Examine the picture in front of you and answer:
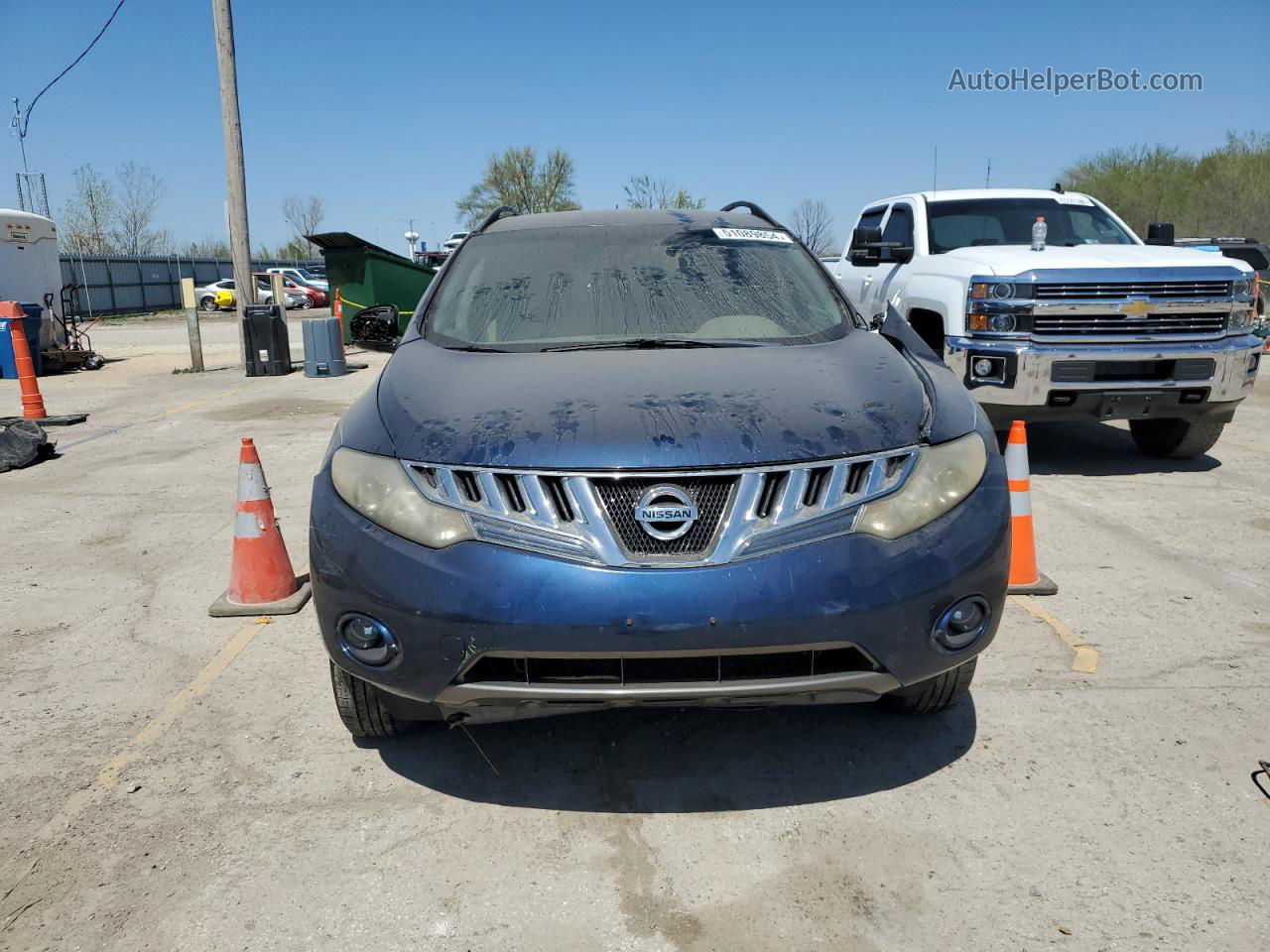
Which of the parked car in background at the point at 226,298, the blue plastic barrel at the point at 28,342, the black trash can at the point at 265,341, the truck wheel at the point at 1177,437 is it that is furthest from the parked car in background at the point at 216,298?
the truck wheel at the point at 1177,437

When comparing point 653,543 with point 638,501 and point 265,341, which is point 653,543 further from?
point 265,341

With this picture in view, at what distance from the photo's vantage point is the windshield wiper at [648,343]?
328cm

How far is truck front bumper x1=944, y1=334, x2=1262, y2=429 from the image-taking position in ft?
20.2

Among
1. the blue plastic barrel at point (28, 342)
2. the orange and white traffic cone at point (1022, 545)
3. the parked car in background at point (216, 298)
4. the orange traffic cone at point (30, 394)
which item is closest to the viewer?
the orange and white traffic cone at point (1022, 545)

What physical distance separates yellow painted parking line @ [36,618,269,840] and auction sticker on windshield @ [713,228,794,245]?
2.58 m

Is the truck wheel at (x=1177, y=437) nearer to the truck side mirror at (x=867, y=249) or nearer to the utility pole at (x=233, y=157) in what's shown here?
the truck side mirror at (x=867, y=249)

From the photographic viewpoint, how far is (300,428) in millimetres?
9180

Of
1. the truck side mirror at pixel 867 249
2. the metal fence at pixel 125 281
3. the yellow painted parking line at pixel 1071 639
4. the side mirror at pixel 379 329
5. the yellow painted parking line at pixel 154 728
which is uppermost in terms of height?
the metal fence at pixel 125 281

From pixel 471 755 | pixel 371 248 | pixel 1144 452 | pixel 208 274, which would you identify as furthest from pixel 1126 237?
pixel 208 274

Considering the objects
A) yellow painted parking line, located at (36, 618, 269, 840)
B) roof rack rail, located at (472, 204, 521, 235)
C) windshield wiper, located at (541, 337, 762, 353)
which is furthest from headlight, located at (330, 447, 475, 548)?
roof rack rail, located at (472, 204, 521, 235)

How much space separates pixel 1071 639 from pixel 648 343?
2091 mm

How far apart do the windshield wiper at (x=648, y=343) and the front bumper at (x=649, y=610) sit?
1.07 meters

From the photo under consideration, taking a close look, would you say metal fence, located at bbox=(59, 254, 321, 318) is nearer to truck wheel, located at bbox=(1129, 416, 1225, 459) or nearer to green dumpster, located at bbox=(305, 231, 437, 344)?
green dumpster, located at bbox=(305, 231, 437, 344)

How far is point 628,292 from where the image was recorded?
3.66m
